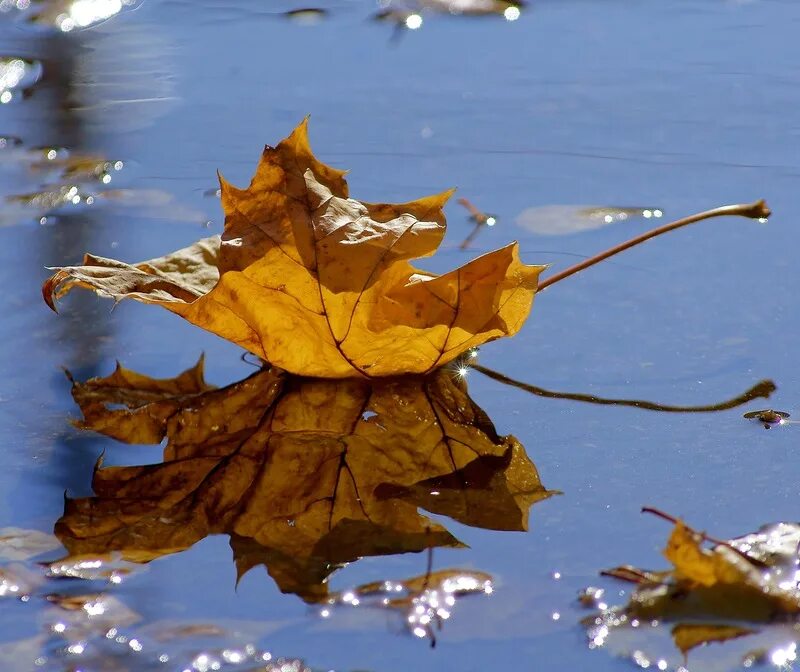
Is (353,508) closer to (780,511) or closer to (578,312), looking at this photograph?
(780,511)

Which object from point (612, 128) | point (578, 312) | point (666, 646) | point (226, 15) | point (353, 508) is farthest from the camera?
point (226, 15)

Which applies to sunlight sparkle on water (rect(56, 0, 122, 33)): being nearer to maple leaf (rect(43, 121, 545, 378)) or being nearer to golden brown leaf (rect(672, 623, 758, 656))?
maple leaf (rect(43, 121, 545, 378))

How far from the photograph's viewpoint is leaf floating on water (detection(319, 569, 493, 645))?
3.45 feet

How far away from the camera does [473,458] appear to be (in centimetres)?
132

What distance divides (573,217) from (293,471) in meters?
0.85

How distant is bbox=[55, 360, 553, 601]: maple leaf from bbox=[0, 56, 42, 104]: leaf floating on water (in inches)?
58.1

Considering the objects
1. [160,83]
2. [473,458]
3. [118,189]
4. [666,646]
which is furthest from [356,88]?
[666,646]

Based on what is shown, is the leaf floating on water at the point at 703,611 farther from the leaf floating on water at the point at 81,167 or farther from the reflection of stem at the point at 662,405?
the leaf floating on water at the point at 81,167

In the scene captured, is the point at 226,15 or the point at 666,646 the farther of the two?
the point at 226,15

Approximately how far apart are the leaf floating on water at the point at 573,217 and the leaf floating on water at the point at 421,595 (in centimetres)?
92

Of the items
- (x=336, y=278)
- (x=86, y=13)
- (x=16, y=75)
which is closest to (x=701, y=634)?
(x=336, y=278)

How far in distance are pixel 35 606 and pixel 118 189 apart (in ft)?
4.04

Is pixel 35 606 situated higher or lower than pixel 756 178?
higher

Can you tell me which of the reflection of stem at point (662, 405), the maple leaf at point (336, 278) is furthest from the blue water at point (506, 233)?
the maple leaf at point (336, 278)
